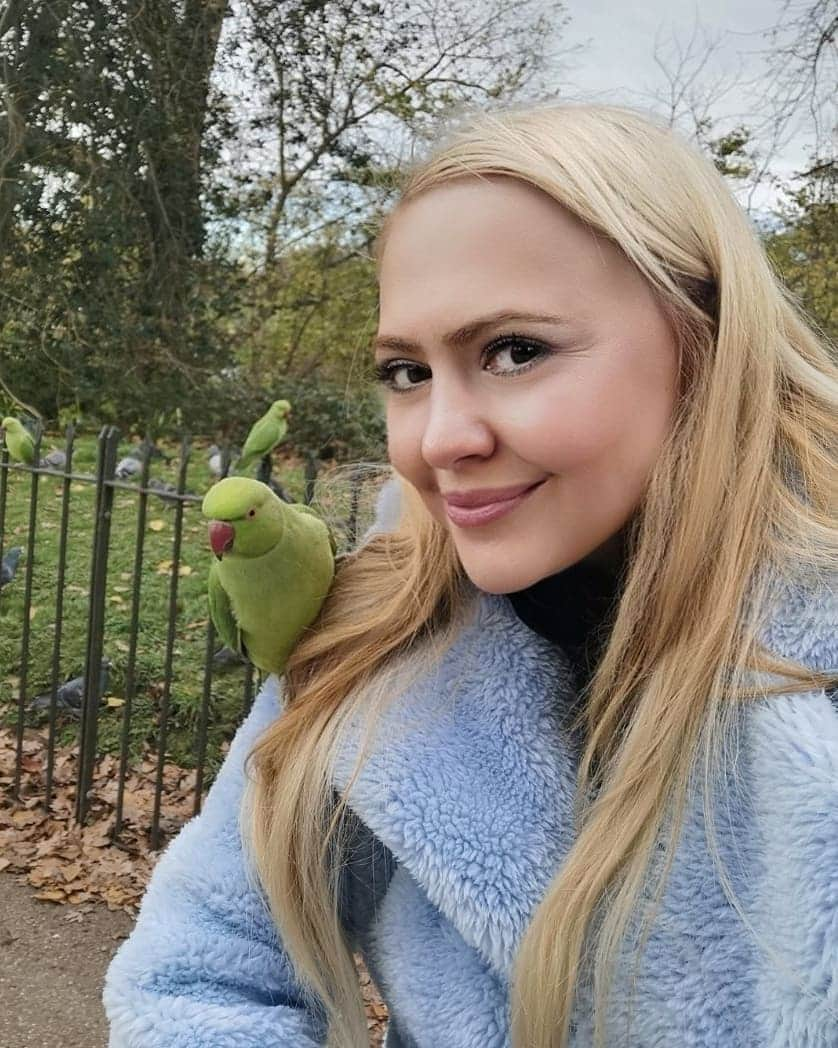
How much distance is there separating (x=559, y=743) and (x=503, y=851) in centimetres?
17

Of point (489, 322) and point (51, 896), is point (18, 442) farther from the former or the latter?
point (489, 322)

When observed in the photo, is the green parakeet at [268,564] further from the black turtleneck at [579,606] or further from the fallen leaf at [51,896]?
the fallen leaf at [51,896]

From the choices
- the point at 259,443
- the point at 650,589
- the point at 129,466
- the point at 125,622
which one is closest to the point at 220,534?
the point at 650,589

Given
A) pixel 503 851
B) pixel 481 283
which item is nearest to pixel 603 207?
pixel 481 283

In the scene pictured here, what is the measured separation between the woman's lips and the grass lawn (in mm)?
2916

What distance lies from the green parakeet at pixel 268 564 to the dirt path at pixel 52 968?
7.20 feet

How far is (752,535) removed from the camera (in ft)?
3.53

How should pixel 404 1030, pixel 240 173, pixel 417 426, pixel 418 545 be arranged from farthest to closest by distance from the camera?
pixel 240 173 < pixel 418 545 < pixel 404 1030 < pixel 417 426

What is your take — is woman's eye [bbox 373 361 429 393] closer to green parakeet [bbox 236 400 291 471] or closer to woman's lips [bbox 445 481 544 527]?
Answer: woman's lips [bbox 445 481 544 527]

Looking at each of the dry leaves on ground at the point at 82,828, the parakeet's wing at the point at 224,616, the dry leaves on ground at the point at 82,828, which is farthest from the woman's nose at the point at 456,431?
the dry leaves on ground at the point at 82,828

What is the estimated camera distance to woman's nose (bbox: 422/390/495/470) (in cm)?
105

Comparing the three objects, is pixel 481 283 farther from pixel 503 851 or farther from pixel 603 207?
pixel 503 851

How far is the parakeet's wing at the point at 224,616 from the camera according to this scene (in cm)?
161

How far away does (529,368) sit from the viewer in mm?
1027
